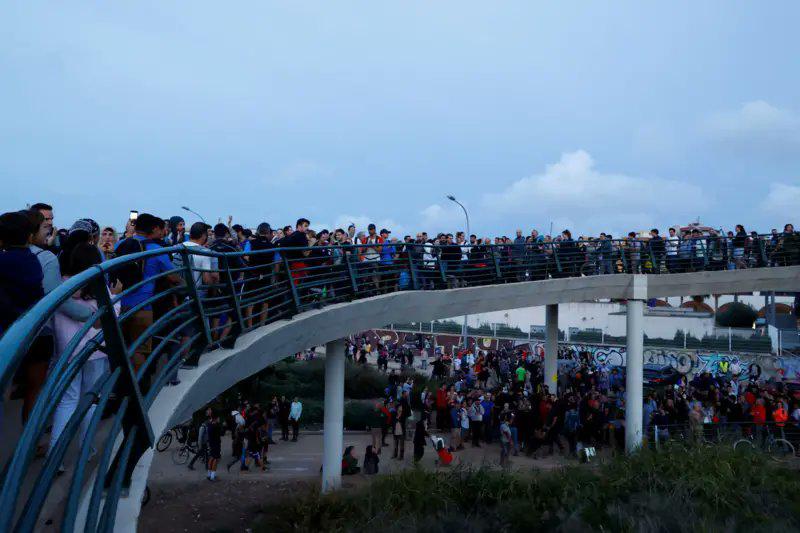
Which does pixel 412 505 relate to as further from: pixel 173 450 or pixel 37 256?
pixel 173 450

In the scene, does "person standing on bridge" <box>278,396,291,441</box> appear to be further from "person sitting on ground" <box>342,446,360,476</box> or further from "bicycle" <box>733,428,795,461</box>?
"bicycle" <box>733,428,795,461</box>

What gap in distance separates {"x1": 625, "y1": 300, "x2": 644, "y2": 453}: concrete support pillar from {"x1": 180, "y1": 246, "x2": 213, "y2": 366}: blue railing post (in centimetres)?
1427

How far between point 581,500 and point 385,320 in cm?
528

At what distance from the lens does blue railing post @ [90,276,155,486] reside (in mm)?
3166

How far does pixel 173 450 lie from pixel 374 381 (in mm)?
11348

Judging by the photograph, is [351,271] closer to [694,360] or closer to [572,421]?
[572,421]

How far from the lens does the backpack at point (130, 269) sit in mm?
5574

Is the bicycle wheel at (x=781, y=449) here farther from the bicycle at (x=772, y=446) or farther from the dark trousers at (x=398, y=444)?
the dark trousers at (x=398, y=444)

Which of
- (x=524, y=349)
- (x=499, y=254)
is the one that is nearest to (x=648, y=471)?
(x=499, y=254)

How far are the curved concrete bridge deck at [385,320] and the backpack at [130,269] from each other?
3.21 ft

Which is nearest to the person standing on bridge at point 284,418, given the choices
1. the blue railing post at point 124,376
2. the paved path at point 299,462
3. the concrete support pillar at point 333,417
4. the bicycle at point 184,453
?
the paved path at point 299,462

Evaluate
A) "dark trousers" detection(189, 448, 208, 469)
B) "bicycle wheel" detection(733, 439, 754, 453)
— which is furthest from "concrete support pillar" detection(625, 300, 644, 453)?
"dark trousers" detection(189, 448, 208, 469)

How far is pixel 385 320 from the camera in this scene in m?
13.6

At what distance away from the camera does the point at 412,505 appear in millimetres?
11500
